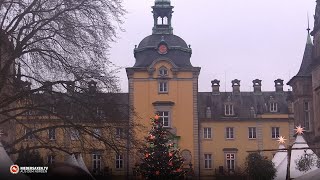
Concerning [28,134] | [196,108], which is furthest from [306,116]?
[28,134]

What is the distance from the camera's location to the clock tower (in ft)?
195

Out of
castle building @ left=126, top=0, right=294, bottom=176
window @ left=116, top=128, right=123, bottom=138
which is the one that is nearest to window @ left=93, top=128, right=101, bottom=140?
window @ left=116, top=128, right=123, bottom=138

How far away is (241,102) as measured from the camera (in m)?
66.3

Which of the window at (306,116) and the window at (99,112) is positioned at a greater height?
the window at (306,116)

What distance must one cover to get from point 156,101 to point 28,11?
40.5m

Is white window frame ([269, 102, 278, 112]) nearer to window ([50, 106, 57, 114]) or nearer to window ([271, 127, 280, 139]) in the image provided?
window ([271, 127, 280, 139])

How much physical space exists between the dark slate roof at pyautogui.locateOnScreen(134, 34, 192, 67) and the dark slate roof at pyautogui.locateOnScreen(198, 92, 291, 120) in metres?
6.79

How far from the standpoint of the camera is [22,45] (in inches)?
762

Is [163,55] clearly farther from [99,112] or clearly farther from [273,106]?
[99,112]

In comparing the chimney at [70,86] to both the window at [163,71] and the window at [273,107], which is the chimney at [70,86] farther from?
the window at [273,107]

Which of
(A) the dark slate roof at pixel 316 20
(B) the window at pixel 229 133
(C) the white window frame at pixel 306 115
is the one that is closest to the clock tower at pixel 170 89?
(B) the window at pixel 229 133

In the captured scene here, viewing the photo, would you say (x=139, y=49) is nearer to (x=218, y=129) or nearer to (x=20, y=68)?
(x=218, y=129)

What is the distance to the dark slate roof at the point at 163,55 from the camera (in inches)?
2344

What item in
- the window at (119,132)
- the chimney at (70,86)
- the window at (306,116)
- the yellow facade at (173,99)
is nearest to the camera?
the chimney at (70,86)
